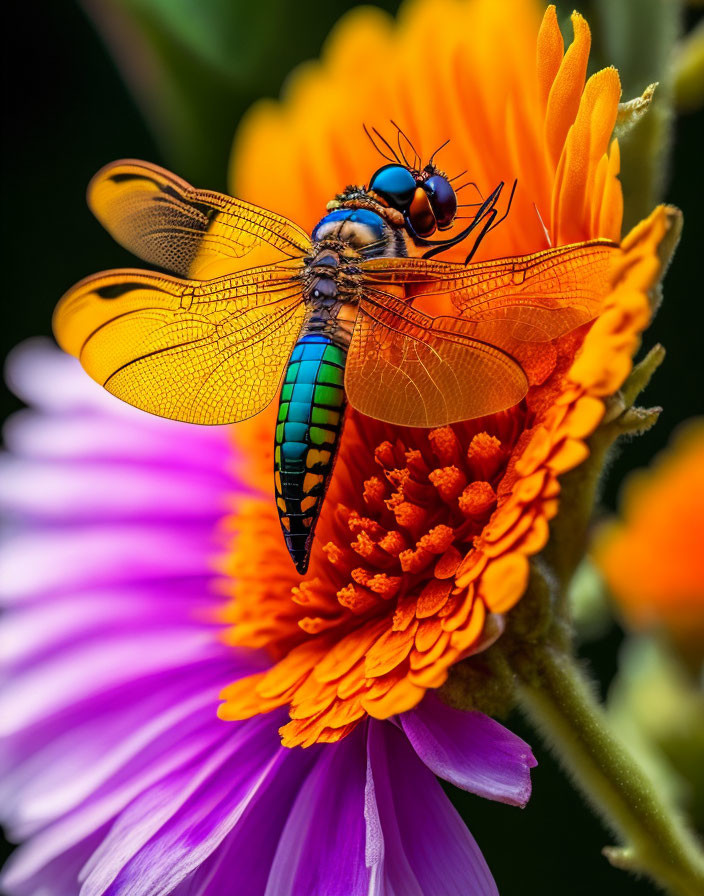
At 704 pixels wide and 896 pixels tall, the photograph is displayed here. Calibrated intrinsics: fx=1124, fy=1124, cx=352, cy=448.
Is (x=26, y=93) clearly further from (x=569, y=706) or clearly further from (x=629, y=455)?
(x=569, y=706)

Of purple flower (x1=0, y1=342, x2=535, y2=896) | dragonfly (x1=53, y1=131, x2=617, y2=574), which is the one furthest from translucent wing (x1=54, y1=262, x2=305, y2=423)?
purple flower (x1=0, y1=342, x2=535, y2=896)

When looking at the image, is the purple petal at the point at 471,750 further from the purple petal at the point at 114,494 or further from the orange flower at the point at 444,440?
the purple petal at the point at 114,494

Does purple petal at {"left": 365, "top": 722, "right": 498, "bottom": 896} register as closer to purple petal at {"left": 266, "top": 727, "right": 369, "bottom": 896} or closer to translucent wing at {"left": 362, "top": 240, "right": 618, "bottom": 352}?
purple petal at {"left": 266, "top": 727, "right": 369, "bottom": 896}

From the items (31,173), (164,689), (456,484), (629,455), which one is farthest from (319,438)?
(31,173)

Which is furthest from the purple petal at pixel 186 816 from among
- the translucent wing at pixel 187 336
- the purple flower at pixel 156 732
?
the translucent wing at pixel 187 336

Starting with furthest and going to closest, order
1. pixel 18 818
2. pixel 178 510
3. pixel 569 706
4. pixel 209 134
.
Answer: pixel 209 134 → pixel 178 510 → pixel 18 818 → pixel 569 706

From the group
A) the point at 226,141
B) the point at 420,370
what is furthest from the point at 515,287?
the point at 226,141

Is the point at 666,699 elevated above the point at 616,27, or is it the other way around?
the point at 616,27
